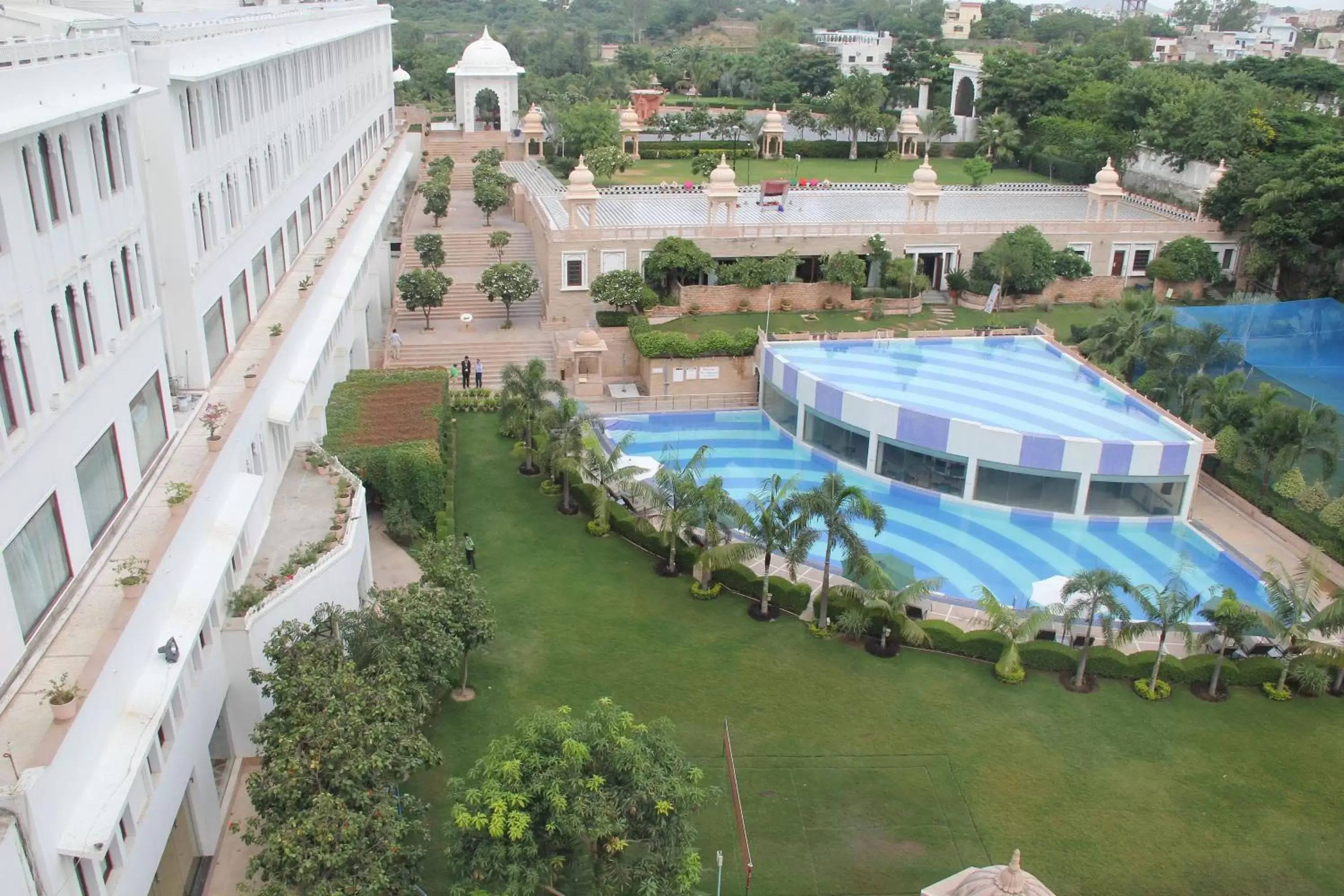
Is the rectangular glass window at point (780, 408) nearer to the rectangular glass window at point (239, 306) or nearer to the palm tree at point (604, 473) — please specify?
the palm tree at point (604, 473)

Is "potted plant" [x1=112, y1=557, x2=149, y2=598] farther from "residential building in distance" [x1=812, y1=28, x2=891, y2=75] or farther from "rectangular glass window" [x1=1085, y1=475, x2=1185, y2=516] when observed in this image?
"residential building in distance" [x1=812, y1=28, x2=891, y2=75]

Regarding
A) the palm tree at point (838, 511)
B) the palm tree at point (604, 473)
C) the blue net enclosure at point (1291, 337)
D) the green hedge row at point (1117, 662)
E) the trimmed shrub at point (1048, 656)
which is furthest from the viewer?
the blue net enclosure at point (1291, 337)

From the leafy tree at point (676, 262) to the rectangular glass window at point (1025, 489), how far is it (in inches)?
703

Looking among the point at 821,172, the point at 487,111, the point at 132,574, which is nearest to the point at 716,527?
the point at 132,574

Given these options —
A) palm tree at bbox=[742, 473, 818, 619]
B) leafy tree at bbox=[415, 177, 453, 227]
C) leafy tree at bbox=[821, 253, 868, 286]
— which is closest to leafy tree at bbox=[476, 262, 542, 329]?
leafy tree at bbox=[415, 177, 453, 227]

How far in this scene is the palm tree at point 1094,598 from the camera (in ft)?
71.6

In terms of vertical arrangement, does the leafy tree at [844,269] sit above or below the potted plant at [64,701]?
below

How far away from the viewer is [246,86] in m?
25.9

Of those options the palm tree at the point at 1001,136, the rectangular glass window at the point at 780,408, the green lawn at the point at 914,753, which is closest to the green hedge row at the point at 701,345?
the rectangular glass window at the point at 780,408

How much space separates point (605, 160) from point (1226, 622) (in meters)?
44.8

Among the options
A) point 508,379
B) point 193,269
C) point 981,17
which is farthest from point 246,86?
point 981,17

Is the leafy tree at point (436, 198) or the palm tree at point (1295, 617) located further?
the leafy tree at point (436, 198)

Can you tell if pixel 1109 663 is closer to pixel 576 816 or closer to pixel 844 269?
pixel 576 816

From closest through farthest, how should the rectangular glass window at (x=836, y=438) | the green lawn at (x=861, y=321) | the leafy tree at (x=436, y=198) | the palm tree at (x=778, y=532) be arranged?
the palm tree at (x=778, y=532)
the rectangular glass window at (x=836, y=438)
the green lawn at (x=861, y=321)
the leafy tree at (x=436, y=198)
